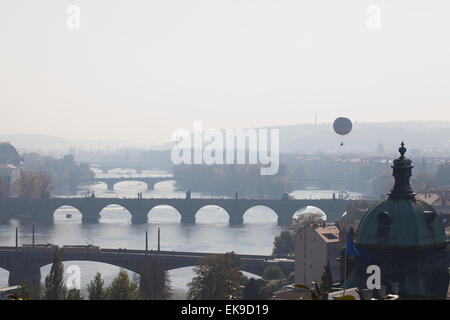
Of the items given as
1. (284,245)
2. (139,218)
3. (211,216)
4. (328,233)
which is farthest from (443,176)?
(328,233)

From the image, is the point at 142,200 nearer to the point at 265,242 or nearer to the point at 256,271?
the point at 265,242

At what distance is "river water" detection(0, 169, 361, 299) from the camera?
6025cm

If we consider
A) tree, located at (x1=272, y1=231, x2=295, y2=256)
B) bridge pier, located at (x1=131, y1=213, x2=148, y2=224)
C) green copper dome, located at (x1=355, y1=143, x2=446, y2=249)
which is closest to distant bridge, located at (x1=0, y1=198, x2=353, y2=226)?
bridge pier, located at (x1=131, y1=213, x2=148, y2=224)

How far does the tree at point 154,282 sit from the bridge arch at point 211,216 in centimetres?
5043

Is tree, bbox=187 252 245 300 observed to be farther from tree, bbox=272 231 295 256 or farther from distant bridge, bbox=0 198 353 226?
distant bridge, bbox=0 198 353 226

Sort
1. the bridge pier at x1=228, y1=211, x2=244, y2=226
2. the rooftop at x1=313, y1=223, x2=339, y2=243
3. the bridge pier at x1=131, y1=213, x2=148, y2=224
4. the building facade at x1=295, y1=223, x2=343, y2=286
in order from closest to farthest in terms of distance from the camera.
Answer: the building facade at x1=295, y1=223, x2=343, y2=286, the rooftop at x1=313, y1=223, x2=339, y2=243, the bridge pier at x1=228, y1=211, x2=244, y2=226, the bridge pier at x1=131, y1=213, x2=148, y2=224

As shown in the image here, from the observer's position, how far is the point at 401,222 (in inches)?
845

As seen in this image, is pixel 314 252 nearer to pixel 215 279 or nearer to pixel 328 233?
pixel 328 233

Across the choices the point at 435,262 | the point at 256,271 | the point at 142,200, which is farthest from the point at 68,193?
the point at 435,262

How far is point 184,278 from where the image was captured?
183ft

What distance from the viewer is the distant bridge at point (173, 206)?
98938 mm

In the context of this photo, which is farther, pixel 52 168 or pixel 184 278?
pixel 52 168
